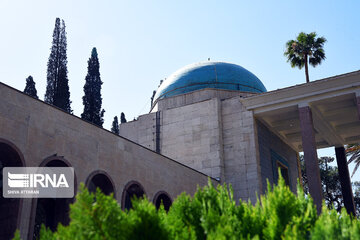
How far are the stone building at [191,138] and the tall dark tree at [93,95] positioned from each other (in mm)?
10164

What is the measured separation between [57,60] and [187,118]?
21342 millimetres

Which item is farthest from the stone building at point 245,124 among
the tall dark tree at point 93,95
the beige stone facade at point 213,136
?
the tall dark tree at point 93,95

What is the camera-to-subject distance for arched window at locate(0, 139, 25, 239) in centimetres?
1170

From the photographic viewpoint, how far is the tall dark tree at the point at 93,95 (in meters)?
38.7

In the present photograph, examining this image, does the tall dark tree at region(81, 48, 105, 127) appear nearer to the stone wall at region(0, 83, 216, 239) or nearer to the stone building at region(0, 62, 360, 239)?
the stone building at region(0, 62, 360, 239)

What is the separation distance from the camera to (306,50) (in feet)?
102

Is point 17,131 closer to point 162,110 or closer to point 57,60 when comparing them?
point 162,110

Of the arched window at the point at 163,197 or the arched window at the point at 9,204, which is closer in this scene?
the arched window at the point at 9,204

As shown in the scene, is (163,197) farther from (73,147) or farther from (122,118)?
(122,118)

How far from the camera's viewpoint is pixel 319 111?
24.0 metres

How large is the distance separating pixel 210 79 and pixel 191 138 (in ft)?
18.9

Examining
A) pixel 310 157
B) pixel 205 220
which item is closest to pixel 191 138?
pixel 310 157

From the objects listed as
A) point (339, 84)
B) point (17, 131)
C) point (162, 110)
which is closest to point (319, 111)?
point (339, 84)

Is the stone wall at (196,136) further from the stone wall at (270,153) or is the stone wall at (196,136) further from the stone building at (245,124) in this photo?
the stone wall at (270,153)
